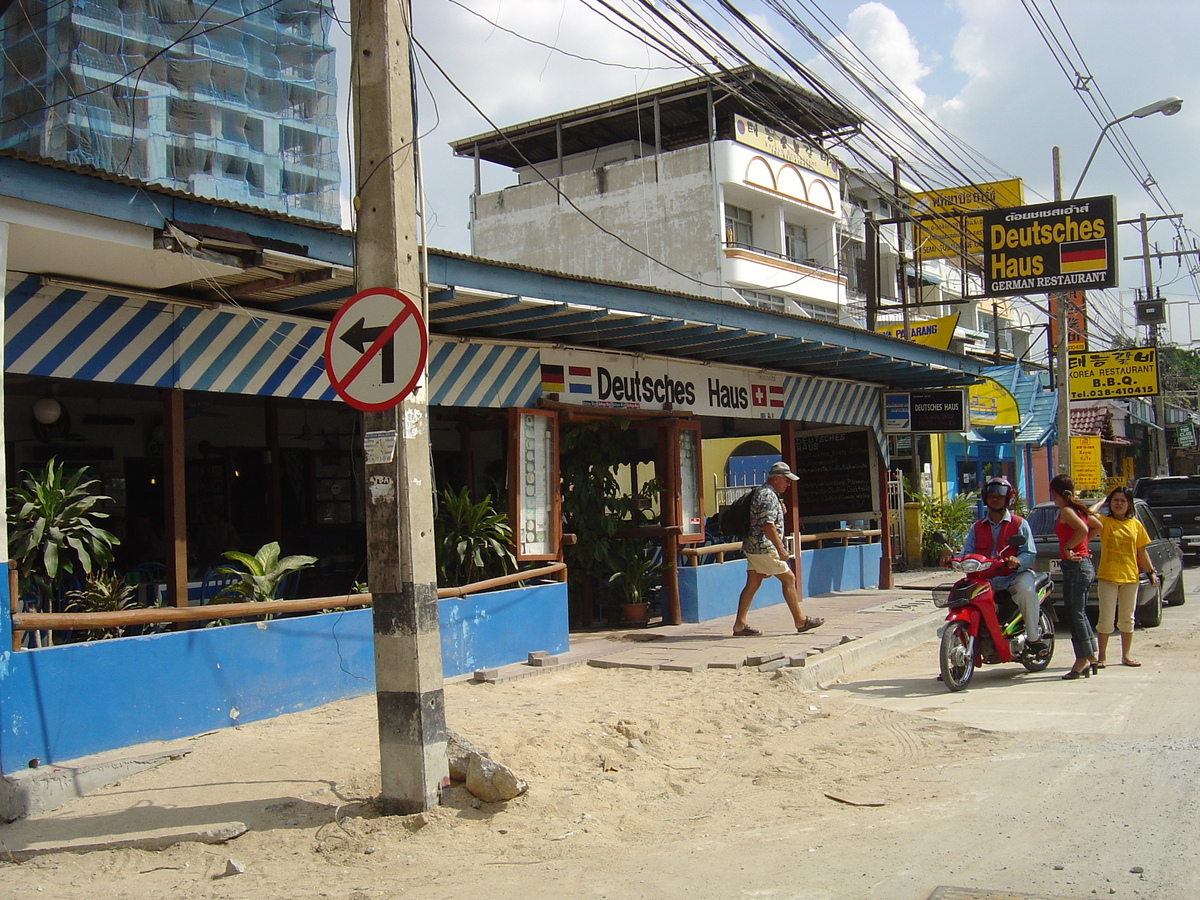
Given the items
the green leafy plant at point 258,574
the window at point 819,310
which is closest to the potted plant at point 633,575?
the green leafy plant at point 258,574

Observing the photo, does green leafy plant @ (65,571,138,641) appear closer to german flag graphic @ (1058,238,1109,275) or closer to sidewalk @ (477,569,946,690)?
sidewalk @ (477,569,946,690)

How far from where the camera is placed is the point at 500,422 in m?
10.5

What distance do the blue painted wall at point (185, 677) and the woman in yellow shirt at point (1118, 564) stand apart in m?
5.51

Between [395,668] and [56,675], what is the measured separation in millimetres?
2180

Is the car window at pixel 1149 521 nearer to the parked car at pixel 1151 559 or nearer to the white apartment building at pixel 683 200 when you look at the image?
the parked car at pixel 1151 559

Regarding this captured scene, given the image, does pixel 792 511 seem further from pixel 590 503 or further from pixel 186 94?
pixel 186 94

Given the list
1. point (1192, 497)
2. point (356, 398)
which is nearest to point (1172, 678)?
point (356, 398)

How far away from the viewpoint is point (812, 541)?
16.2 m

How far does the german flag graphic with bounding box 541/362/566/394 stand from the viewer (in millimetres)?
10594

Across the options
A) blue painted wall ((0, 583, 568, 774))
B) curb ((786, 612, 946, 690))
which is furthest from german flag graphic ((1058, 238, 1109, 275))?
blue painted wall ((0, 583, 568, 774))

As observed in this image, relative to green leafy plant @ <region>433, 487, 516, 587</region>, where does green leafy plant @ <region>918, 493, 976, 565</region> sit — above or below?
below

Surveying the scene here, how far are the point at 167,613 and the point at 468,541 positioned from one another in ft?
10.8

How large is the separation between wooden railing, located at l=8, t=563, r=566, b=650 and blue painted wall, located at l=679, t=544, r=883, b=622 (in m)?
3.70

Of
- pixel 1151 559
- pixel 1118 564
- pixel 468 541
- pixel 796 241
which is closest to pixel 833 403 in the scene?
pixel 1151 559
